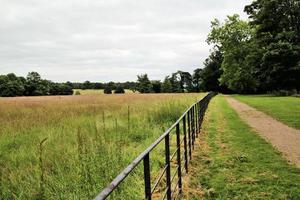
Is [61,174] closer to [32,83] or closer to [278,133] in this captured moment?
[278,133]

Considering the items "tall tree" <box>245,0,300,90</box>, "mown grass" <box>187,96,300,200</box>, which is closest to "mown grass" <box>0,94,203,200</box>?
"mown grass" <box>187,96,300,200</box>

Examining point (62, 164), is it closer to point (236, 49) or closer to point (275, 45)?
point (275, 45)

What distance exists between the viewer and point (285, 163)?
834 centimetres

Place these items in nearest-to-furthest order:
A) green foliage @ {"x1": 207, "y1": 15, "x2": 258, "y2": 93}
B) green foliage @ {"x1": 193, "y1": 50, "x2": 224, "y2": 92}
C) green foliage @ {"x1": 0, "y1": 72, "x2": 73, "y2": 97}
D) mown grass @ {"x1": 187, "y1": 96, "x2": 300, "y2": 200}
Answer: mown grass @ {"x1": 187, "y1": 96, "x2": 300, "y2": 200}
green foliage @ {"x1": 207, "y1": 15, "x2": 258, "y2": 93}
green foliage @ {"x1": 0, "y1": 72, "x2": 73, "y2": 97}
green foliage @ {"x1": 193, "y1": 50, "x2": 224, "y2": 92}

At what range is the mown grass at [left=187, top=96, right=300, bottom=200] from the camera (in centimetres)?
628

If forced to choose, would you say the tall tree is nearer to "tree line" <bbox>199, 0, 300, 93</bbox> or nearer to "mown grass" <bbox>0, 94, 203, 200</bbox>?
"tree line" <bbox>199, 0, 300, 93</bbox>

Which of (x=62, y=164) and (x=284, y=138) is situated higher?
(x=62, y=164)

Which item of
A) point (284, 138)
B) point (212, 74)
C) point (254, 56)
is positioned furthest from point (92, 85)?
point (284, 138)

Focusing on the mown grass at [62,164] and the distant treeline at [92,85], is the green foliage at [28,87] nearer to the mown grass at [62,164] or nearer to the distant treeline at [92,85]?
the distant treeline at [92,85]

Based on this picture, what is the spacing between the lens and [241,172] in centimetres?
764

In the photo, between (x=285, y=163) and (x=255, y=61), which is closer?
(x=285, y=163)

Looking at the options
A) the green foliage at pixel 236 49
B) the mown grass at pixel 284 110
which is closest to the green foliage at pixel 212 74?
the green foliage at pixel 236 49

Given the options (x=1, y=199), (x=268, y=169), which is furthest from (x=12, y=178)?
(x=268, y=169)

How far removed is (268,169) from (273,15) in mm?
43679
